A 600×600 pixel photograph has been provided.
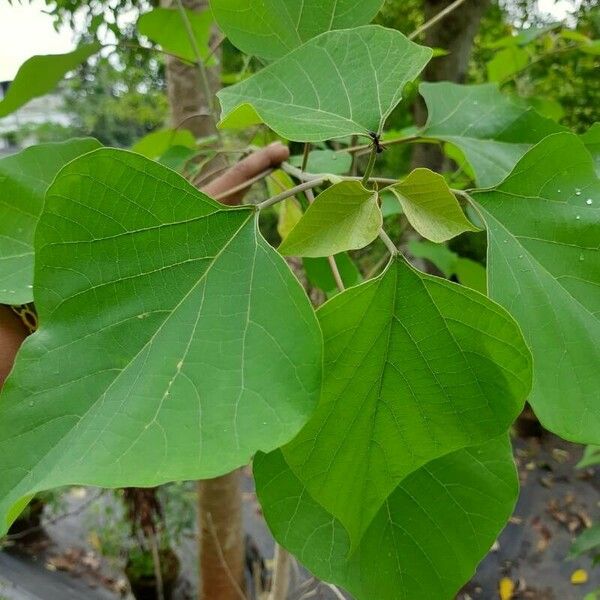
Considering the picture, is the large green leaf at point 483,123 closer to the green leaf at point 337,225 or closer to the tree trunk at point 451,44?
the green leaf at point 337,225

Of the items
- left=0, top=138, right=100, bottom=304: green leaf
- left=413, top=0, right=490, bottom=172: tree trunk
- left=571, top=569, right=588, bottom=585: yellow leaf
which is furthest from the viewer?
left=571, top=569, right=588, bottom=585: yellow leaf

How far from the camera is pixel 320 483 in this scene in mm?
305

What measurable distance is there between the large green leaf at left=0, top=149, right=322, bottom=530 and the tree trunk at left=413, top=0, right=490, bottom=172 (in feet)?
3.91

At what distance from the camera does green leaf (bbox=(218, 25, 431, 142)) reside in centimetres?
32

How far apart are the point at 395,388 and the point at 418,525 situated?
0.36 ft

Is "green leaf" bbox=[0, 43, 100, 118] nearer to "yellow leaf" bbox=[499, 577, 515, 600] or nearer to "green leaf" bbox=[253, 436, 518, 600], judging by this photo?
"green leaf" bbox=[253, 436, 518, 600]

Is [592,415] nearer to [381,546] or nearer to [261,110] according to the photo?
[381,546]

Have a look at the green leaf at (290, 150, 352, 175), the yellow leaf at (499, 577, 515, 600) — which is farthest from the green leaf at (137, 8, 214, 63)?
the yellow leaf at (499, 577, 515, 600)

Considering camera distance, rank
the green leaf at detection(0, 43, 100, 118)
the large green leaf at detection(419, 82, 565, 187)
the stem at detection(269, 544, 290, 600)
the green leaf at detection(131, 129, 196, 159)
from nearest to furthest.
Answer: the large green leaf at detection(419, 82, 565, 187)
the green leaf at detection(0, 43, 100, 118)
the stem at detection(269, 544, 290, 600)
the green leaf at detection(131, 129, 196, 159)

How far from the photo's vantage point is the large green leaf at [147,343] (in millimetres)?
263

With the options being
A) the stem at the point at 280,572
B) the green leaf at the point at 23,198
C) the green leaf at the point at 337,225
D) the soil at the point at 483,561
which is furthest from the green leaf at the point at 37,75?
the soil at the point at 483,561

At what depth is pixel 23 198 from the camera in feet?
1.40

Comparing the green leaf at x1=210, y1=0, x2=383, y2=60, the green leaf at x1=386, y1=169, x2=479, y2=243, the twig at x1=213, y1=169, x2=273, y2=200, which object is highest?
the green leaf at x1=210, y1=0, x2=383, y2=60

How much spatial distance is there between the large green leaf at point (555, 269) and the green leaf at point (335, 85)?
96 mm
